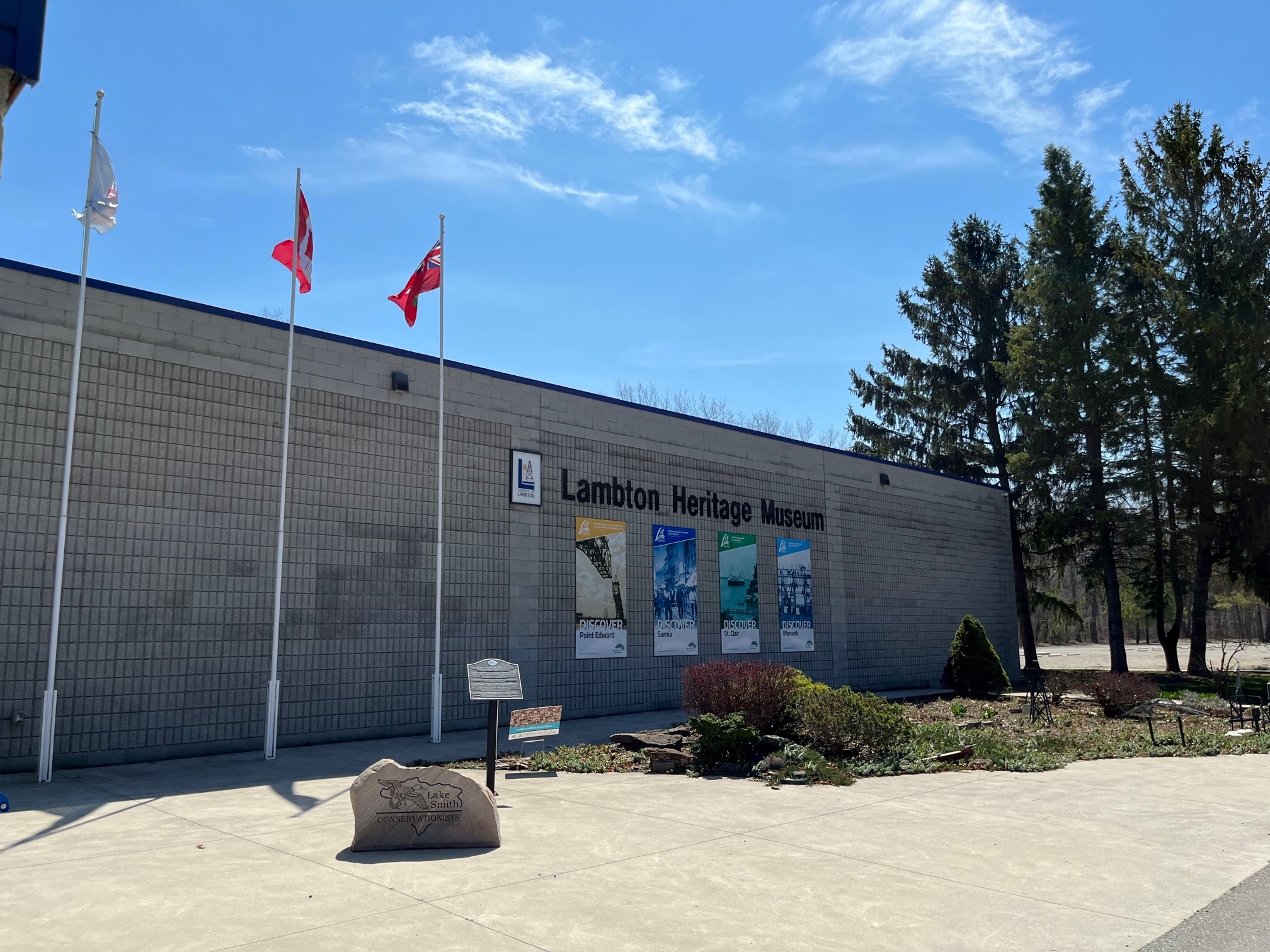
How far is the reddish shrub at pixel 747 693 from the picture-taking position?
43.5 feet

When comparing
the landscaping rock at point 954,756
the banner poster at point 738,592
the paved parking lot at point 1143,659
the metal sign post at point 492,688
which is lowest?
the paved parking lot at point 1143,659

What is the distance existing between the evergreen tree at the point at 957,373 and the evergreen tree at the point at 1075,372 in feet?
10.2

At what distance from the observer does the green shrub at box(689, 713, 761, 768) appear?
40.0 ft

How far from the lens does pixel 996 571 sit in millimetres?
31125

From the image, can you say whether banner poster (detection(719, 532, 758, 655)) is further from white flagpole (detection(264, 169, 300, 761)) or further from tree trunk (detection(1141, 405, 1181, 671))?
tree trunk (detection(1141, 405, 1181, 671))

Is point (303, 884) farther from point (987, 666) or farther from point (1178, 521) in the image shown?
point (1178, 521)

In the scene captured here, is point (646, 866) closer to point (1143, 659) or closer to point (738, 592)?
point (738, 592)

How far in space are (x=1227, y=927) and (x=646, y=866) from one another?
3737 millimetres

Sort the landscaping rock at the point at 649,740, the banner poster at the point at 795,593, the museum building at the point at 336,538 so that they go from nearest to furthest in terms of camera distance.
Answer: the museum building at the point at 336,538 < the landscaping rock at the point at 649,740 < the banner poster at the point at 795,593

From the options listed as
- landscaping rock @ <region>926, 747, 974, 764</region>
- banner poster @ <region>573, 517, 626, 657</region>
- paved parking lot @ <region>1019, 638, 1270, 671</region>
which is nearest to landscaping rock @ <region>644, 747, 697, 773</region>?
landscaping rock @ <region>926, 747, 974, 764</region>

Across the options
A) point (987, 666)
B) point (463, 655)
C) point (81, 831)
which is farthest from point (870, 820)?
point (987, 666)

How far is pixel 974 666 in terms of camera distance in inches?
976

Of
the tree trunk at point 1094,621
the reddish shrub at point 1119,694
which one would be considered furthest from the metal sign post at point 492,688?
the tree trunk at point 1094,621

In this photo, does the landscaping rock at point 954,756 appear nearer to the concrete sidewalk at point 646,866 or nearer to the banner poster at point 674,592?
the concrete sidewalk at point 646,866
